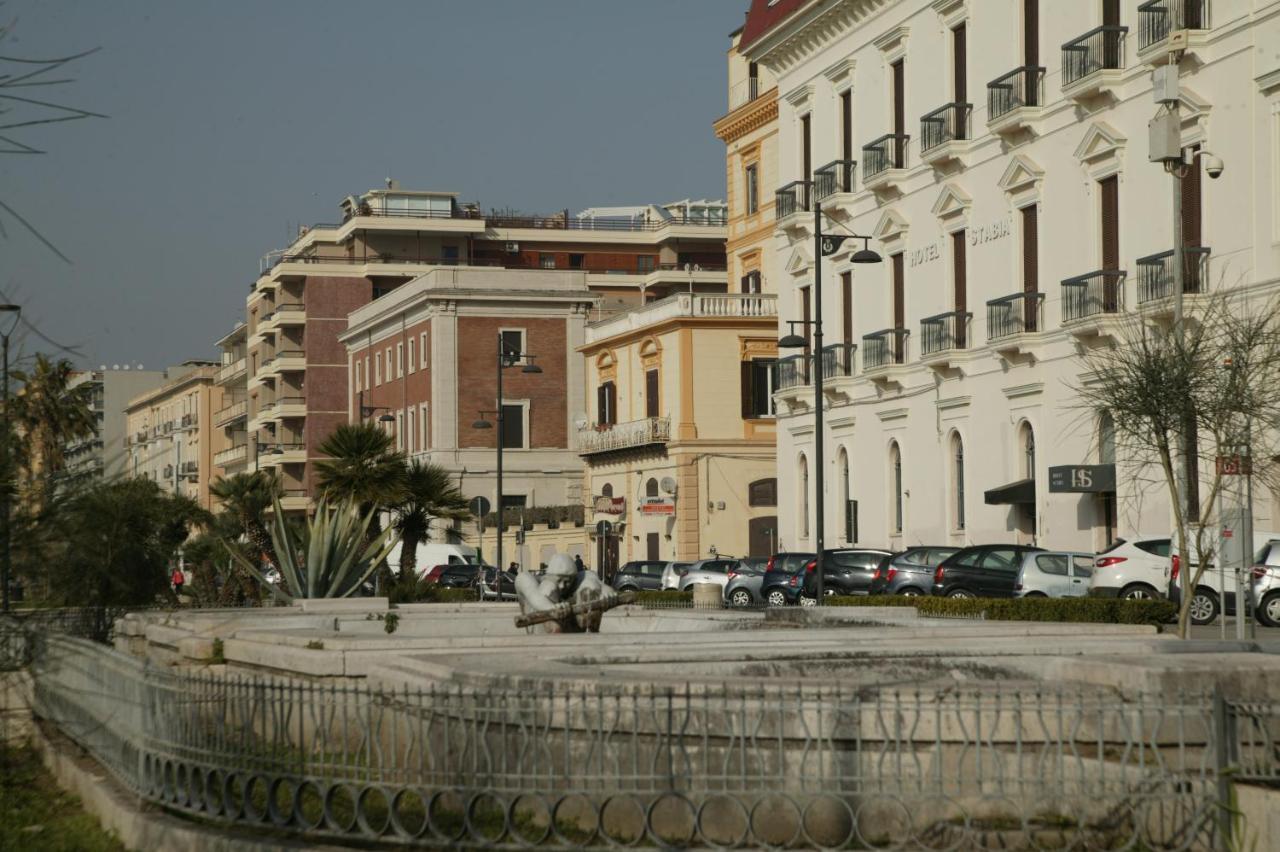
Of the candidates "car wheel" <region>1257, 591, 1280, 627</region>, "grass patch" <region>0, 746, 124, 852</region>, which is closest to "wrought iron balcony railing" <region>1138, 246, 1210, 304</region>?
"car wheel" <region>1257, 591, 1280, 627</region>

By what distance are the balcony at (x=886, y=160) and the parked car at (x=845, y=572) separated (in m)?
10.5

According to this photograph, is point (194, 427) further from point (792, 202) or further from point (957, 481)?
point (957, 481)

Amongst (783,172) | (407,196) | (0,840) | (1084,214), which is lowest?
(0,840)

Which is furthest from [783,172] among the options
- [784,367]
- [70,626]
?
[70,626]

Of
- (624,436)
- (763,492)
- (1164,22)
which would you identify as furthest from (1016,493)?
(624,436)

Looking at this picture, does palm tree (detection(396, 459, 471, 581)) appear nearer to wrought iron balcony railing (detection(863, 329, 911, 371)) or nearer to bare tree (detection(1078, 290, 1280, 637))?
wrought iron balcony railing (detection(863, 329, 911, 371))

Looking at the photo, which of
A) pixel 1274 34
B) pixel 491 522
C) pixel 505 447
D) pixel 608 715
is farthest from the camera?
pixel 505 447

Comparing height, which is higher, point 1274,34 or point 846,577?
point 1274,34

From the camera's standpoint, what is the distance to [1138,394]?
27.3 meters

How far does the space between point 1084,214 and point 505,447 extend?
45.5 meters

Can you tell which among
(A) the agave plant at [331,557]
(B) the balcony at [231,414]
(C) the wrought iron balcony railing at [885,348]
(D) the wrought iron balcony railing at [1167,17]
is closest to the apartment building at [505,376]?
(B) the balcony at [231,414]

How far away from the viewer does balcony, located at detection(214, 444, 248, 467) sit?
11172cm

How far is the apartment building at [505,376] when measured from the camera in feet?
267

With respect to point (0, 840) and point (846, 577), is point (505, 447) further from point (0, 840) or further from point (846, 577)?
point (0, 840)
